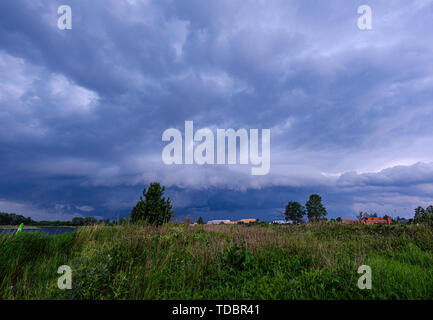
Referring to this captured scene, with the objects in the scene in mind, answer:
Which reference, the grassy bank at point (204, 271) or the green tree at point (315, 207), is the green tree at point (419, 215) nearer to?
the grassy bank at point (204, 271)

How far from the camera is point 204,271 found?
572cm

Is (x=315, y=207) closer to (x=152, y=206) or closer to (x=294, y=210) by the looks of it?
(x=294, y=210)

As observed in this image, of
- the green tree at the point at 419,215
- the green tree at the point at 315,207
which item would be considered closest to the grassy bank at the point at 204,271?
the green tree at the point at 419,215

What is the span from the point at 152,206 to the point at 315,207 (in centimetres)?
3674

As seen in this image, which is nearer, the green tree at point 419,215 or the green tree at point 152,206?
the green tree at point 419,215

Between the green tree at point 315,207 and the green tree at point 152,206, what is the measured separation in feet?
114

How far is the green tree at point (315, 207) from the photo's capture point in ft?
138

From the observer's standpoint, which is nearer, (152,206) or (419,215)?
(419,215)

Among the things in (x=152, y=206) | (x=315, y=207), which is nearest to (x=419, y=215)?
(x=152, y=206)

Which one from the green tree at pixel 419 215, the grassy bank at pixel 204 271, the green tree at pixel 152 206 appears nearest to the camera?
the grassy bank at pixel 204 271

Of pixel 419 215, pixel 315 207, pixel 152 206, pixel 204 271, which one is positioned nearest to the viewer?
pixel 204 271

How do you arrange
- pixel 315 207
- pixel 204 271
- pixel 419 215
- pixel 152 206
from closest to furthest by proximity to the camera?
pixel 204 271
pixel 419 215
pixel 152 206
pixel 315 207

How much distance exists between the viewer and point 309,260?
6.04 meters
